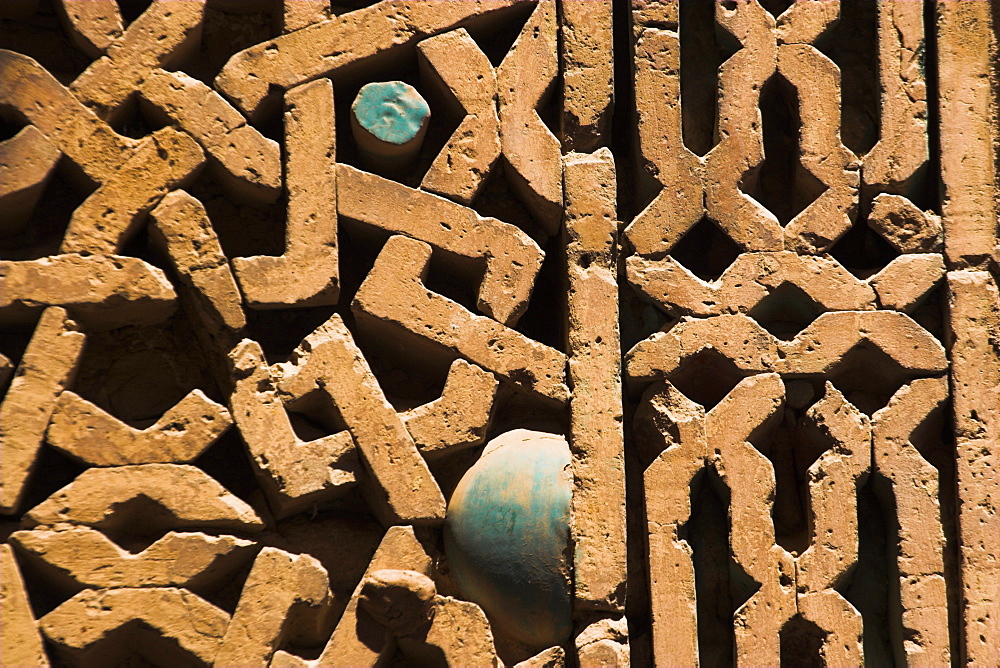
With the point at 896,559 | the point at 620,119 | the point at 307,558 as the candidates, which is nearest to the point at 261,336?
the point at 307,558

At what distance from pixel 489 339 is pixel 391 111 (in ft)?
1.90

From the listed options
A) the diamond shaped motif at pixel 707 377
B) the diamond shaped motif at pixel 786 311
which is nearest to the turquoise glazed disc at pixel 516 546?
the diamond shaped motif at pixel 707 377

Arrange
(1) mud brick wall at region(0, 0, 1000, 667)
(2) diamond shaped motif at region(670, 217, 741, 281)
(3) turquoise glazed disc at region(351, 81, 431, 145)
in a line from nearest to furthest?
(1) mud brick wall at region(0, 0, 1000, 667) → (3) turquoise glazed disc at region(351, 81, 431, 145) → (2) diamond shaped motif at region(670, 217, 741, 281)

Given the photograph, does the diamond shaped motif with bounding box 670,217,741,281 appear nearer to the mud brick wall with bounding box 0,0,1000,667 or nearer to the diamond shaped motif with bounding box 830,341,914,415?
the mud brick wall with bounding box 0,0,1000,667

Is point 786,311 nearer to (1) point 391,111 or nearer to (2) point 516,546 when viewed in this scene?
(2) point 516,546

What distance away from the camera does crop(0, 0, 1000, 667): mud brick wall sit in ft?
7.29

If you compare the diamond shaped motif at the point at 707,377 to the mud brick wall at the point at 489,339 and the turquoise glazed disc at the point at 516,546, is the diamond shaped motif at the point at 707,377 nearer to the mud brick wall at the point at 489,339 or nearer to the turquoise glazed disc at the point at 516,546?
the mud brick wall at the point at 489,339

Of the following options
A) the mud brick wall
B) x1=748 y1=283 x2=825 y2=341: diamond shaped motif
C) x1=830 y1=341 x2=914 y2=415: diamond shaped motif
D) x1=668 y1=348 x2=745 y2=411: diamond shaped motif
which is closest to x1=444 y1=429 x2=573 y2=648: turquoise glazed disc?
the mud brick wall

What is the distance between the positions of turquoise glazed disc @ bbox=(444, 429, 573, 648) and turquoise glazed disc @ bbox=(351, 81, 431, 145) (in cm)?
80

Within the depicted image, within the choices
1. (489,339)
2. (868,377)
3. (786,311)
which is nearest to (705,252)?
(786,311)

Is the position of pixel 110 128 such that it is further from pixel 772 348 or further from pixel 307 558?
pixel 772 348

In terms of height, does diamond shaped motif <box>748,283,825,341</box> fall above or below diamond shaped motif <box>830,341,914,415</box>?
above

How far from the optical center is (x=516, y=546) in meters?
2.30

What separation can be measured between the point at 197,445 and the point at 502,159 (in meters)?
0.97
